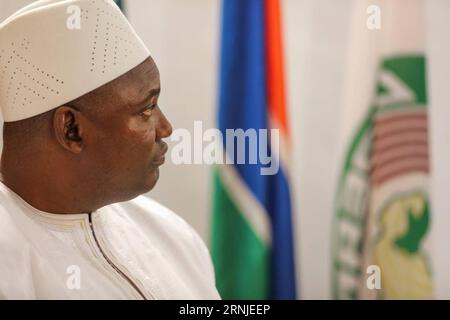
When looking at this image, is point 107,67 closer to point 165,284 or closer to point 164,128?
point 164,128

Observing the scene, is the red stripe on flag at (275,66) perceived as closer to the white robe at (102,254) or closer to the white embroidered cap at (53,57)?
the white robe at (102,254)

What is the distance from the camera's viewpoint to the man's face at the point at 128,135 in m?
1.09

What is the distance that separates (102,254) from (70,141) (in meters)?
0.19

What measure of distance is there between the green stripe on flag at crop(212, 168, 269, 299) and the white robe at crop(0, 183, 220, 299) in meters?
0.66

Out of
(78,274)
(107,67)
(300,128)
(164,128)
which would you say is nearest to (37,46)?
(107,67)

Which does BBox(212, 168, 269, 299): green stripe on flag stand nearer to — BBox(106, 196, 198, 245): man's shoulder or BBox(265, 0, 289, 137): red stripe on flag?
BBox(265, 0, 289, 137): red stripe on flag

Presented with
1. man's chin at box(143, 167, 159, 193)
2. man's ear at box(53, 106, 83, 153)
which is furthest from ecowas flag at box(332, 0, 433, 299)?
man's ear at box(53, 106, 83, 153)

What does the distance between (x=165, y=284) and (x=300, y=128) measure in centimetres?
111

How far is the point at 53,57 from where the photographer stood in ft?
3.47

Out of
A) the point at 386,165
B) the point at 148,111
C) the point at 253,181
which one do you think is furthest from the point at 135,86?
the point at 386,165

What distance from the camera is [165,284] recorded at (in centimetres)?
120

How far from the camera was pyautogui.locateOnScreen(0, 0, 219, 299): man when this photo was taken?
3.47 ft

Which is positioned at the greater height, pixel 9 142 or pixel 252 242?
pixel 9 142

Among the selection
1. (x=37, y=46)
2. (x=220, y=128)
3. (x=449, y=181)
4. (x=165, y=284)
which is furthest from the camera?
(x=449, y=181)
